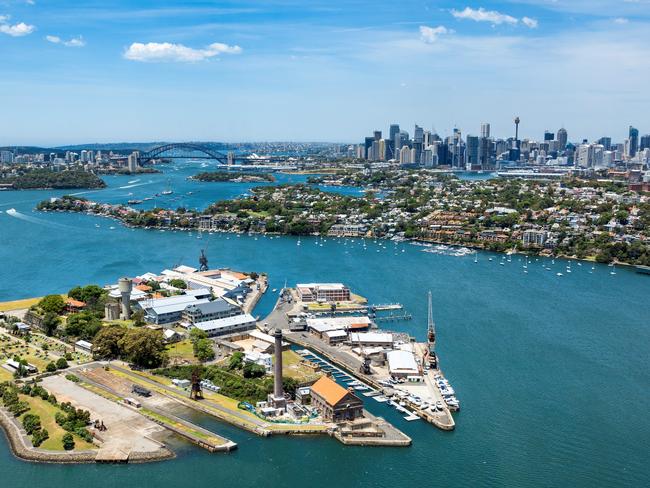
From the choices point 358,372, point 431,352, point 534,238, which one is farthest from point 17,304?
point 534,238

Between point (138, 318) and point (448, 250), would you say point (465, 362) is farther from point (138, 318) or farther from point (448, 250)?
point (448, 250)

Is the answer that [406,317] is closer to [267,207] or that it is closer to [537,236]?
[537,236]

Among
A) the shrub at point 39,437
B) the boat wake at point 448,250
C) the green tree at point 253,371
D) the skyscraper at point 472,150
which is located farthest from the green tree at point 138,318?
the skyscraper at point 472,150

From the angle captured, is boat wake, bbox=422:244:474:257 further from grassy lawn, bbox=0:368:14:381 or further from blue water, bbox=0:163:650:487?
grassy lawn, bbox=0:368:14:381

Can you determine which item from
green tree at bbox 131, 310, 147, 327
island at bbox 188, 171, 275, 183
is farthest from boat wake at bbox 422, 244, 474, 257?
island at bbox 188, 171, 275, 183

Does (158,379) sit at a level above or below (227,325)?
below

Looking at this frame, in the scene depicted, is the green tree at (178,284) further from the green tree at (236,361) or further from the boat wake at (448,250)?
the boat wake at (448,250)

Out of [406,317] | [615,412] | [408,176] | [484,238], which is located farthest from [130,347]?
[408,176]
